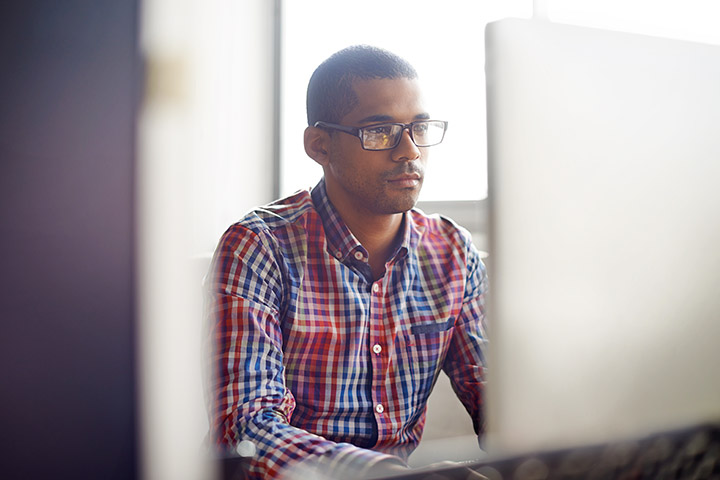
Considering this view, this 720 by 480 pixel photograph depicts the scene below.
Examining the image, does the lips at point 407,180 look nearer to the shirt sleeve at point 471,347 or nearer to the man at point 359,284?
the man at point 359,284

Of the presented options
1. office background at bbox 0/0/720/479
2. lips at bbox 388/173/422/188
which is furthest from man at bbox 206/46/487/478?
office background at bbox 0/0/720/479

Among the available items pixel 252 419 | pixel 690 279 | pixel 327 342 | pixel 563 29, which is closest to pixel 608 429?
pixel 690 279

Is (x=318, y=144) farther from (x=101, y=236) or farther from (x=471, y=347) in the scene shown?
(x=101, y=236)

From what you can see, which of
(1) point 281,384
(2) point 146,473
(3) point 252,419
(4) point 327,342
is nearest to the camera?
(2) point 146,473

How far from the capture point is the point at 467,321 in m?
1.08

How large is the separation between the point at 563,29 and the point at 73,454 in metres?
0.37

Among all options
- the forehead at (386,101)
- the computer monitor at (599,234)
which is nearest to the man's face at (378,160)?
the forehead at (386,101)

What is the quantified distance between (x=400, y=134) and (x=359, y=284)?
28cm

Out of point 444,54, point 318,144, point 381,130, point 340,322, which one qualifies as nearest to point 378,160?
point 381,130

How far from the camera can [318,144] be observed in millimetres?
1203

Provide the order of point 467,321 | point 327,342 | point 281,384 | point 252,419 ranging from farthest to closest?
point 467,321 → point 327,342 → point 281,384 → point 252,419

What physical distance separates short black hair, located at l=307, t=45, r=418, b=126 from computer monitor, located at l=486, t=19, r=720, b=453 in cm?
78

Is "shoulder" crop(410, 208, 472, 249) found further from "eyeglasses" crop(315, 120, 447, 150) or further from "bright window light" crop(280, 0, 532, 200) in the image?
"bright window light" crop(280, 0, 532, 200)

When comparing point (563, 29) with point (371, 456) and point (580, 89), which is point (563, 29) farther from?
point (371, 456)
